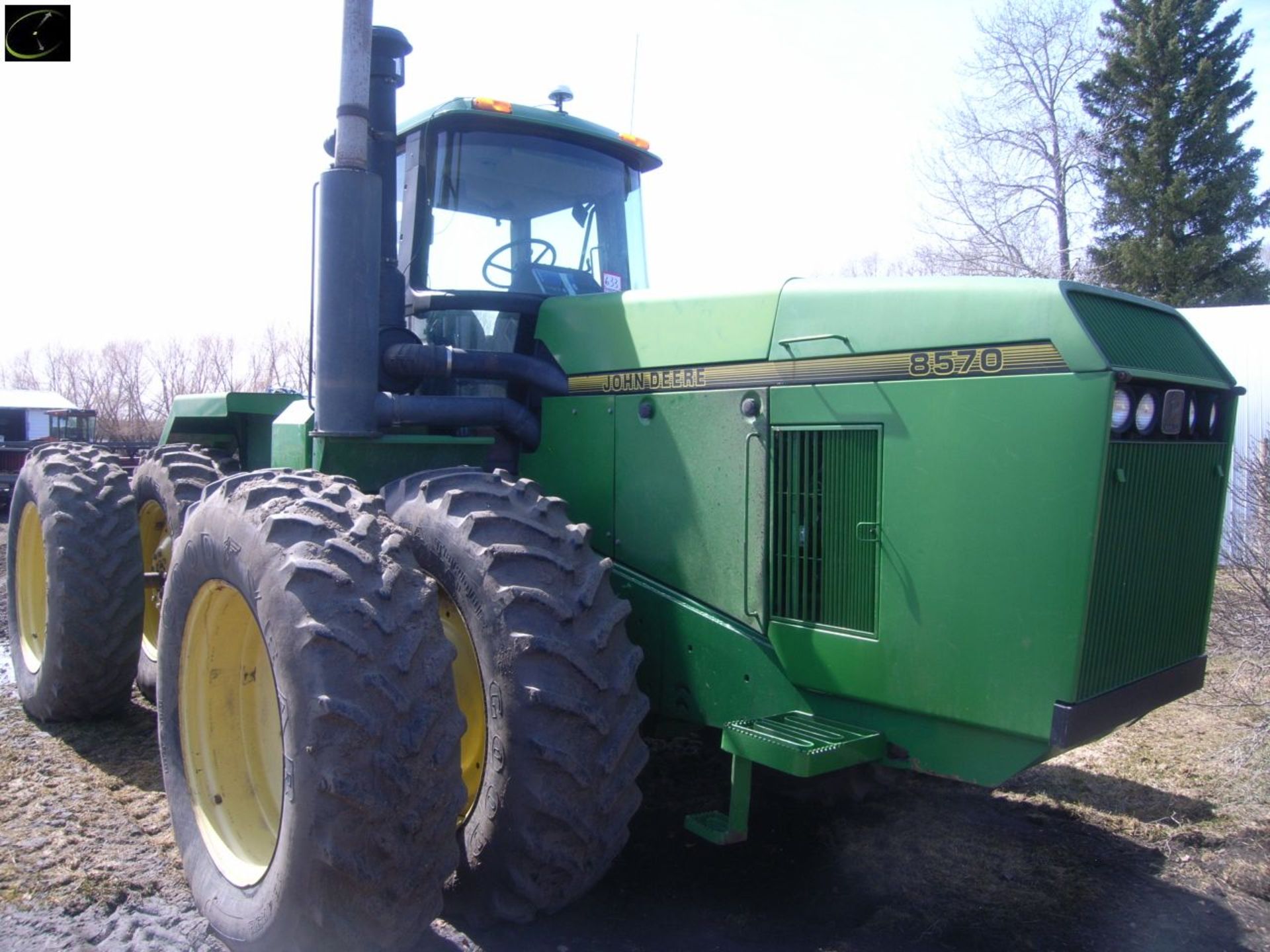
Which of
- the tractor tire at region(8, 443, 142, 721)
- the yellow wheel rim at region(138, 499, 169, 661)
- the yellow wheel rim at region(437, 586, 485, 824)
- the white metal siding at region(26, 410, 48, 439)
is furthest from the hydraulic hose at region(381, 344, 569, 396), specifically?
the white metal siding at region(26, 410, 48, 439)

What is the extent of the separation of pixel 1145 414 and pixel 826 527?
3.33ft

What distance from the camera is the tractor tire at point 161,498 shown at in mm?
5230

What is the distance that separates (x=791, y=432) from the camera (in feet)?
11.6

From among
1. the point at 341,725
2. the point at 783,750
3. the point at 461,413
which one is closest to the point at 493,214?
the point at 461,413

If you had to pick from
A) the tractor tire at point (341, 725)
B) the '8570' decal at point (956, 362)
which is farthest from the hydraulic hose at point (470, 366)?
the '8570' decal at point (956, 362)

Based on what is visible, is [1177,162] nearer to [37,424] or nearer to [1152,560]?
[1152,560]

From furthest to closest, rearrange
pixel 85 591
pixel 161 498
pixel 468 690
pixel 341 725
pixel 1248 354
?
pixel 1248 354
pixel 161 498
pixel 85 591
pixel 468 690
pixel 341 725

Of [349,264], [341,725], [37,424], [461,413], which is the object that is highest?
[349,264]

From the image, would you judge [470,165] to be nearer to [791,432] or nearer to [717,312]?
[717,312]

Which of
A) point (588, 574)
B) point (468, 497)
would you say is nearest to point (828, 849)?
point (588, 574)

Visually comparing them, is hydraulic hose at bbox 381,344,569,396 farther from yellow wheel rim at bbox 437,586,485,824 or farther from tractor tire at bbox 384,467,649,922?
yellow wheel rim at bbox 437,586,485,824

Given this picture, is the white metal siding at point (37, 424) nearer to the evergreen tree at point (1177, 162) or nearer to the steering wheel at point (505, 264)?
the steering wheel at point (505, 264)

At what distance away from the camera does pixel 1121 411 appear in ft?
9.75

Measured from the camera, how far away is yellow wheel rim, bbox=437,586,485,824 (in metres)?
3.53
